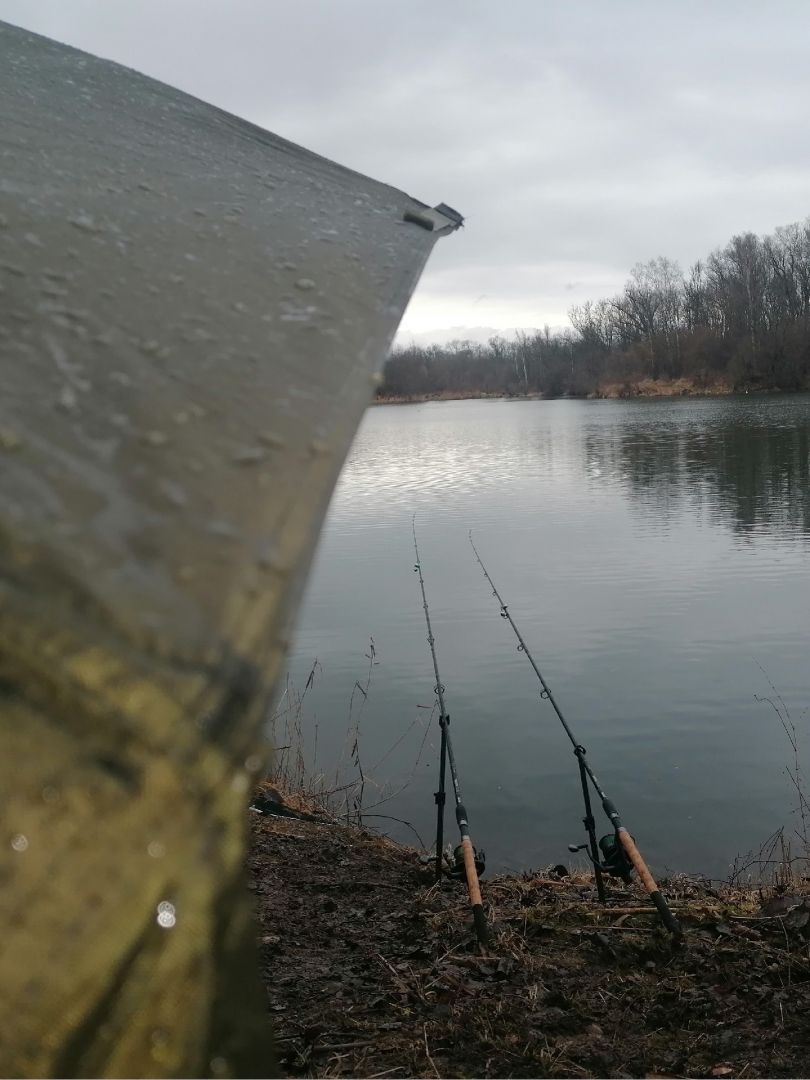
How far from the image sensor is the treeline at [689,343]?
64.7 meters

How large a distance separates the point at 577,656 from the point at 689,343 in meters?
69.2

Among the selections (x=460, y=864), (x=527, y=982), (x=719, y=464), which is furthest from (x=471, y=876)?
(x=719, y=464)

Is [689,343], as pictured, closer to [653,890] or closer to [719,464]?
[719,464]

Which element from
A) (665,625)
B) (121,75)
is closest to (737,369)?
(665,625)

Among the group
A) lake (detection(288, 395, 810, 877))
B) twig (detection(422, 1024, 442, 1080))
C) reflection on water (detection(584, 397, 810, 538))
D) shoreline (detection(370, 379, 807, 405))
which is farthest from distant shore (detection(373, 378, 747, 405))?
twig (detection(422, 1024, 442, 1080))

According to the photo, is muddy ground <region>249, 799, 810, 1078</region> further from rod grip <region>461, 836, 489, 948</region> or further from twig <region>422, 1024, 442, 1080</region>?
rod grip <region>461, 836, 489, 948</region>

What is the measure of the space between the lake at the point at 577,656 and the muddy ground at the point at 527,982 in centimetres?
174

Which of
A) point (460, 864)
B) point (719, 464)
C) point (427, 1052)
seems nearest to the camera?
point (427, 1052)

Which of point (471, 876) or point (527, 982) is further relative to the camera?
point (471, 876)

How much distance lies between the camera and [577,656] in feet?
36.3

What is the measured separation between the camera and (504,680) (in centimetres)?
1037

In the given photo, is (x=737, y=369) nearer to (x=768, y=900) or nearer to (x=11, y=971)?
(x=768, y=900)

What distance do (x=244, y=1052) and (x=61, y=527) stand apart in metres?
0.43

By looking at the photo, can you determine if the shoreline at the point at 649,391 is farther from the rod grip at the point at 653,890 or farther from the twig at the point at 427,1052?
the twig at the point at 427,1052
